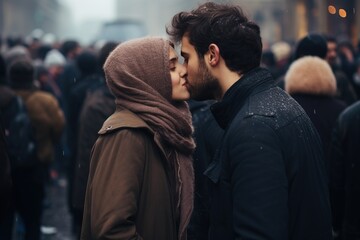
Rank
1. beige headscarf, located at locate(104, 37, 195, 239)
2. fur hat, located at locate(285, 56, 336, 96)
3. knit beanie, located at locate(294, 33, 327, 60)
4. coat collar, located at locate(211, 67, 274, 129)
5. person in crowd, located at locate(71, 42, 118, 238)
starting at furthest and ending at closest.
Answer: knit beanie, located at locate(294, 33, 327, 60) → person in crowd, located at locate(71, 42, 118, 238) → fur hat, located at locate(285, 56, 336, 96) → beige headscarf, located at locate(104, 37, 195, 239) → coat collar, located at locate(211, 67, 274, 129)

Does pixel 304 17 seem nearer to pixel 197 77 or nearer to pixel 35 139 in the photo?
pixel 35 139

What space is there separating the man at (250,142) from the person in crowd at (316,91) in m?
2.24

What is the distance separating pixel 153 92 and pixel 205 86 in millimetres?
340

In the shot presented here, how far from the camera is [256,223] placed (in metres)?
2.38

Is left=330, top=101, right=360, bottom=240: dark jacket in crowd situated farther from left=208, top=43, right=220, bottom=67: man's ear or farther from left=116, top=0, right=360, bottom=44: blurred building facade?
left=116, top=0, right=360, bottom=44: blurred building facade

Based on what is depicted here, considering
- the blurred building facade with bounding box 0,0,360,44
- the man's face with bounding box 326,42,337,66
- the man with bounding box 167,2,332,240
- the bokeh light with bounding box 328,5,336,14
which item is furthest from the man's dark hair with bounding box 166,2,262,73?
the bokeh light with bounding box 328,5,336,14

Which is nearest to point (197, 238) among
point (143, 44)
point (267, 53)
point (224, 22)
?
point (143, 44)

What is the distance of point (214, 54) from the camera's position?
268 centimetres

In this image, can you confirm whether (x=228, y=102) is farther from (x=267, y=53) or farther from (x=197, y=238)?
(x=267, y=53)

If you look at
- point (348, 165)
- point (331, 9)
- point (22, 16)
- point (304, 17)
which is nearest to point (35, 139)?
point (348, 165)

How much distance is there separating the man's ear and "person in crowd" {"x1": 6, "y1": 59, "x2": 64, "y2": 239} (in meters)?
3.32

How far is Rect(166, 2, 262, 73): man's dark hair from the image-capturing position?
264 centimetres

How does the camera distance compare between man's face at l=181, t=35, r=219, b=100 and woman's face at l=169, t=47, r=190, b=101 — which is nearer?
man's face at l=181, t=35, r=219, b=100

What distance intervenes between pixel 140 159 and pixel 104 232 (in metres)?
0.32
